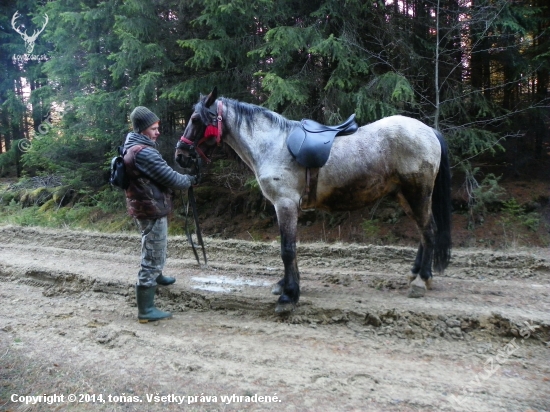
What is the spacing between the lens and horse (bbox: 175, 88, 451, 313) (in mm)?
4145

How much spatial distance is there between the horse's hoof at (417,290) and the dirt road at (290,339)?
0.26 ft

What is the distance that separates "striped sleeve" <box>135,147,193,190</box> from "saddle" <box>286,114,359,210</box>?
1.33 m

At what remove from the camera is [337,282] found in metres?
4.90

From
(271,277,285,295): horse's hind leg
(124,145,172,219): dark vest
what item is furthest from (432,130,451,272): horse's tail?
(124,145,172,219): dark vest

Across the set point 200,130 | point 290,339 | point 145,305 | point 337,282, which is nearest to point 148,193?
point 200,130

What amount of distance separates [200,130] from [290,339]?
2.51 metres

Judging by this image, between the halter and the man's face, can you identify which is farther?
the halter

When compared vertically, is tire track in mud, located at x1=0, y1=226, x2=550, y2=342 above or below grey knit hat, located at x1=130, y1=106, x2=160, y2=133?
below

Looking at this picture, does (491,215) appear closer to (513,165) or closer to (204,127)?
(513,165)

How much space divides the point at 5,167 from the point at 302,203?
19.6m

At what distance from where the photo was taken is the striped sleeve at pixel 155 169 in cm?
383

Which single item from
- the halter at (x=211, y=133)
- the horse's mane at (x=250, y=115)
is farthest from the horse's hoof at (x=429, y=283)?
the halter at (x=211, y=133)

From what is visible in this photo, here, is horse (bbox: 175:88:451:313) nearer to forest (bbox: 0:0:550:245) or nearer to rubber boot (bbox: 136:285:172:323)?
rubber boot (bbox: 136:285:172:323)

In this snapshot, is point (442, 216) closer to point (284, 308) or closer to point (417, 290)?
point (417, 290)
